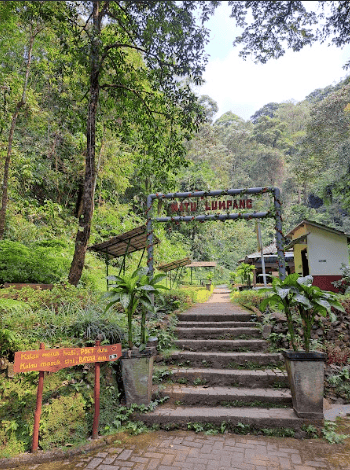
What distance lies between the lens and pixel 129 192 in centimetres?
2095

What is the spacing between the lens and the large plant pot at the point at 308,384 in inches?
149

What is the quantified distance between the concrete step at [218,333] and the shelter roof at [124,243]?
2534mm

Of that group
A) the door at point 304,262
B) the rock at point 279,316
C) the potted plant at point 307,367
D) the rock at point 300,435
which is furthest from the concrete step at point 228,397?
the door at point 304,262

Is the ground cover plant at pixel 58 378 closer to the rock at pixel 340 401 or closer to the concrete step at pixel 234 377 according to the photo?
the concrete step at pixel 234 377

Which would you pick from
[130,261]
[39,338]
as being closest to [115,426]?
[39,338]

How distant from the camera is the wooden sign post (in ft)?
10.6

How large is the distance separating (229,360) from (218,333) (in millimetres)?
915

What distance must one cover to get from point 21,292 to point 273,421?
4.71 meters

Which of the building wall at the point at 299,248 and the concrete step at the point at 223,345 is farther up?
the building wall at the point at 299,248

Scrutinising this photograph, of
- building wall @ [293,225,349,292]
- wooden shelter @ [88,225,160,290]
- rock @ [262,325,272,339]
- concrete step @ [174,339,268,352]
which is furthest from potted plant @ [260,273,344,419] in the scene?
building wall @ [293,225,349,292]

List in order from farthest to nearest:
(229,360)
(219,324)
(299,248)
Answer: (299,248) → (219,324) → (229,360)

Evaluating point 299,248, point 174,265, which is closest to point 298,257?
point 299,248

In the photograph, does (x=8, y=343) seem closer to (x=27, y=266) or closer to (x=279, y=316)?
(x=27, y=266)

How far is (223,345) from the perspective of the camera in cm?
550
